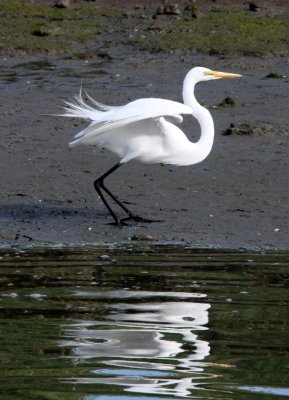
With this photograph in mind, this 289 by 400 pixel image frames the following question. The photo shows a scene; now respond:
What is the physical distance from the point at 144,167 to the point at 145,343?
6256 millimetres

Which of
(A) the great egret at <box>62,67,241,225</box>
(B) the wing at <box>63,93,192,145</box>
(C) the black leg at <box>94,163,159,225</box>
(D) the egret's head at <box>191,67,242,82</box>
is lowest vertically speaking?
(C) the black leg at <box>94,163,159,225</box>

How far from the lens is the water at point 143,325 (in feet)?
18.8

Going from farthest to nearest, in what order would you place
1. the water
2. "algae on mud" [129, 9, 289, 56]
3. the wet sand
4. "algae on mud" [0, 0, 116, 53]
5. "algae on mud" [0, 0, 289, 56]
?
"algae on mud" [0, 0, 116, 53] < "algae on mud" [0, 0, 289, 56] < "algae on mud" [129, 9, 289, 56] < the wet sand < the water

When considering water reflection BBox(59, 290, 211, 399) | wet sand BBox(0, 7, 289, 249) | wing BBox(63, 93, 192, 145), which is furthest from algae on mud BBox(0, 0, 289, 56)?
water reflection BBox(59, 290, 211, 399)

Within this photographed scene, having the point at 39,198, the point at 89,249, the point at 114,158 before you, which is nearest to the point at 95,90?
the point at 114,158

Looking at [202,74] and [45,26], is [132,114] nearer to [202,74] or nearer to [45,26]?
[202,74]

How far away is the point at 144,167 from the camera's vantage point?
12.7 m

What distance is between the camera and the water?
572cm

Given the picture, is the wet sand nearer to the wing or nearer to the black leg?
the black leg

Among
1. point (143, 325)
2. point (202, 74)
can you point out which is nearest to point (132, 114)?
point (202, 74)

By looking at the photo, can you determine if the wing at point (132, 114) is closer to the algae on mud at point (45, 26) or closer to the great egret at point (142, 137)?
the great egret at point (142, 137)

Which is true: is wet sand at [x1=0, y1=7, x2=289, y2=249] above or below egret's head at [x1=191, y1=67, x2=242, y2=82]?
below

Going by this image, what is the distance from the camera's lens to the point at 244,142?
43.1 feet

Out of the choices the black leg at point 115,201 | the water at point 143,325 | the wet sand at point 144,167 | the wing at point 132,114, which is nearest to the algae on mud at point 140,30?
the wet sand at point 144,167
